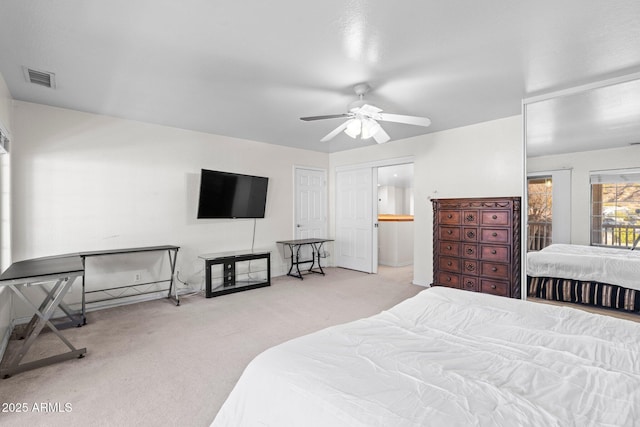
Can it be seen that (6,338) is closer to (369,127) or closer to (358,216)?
(369,127)

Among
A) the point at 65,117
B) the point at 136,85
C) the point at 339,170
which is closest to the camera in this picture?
the point at 136,85

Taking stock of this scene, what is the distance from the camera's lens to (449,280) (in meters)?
4.02

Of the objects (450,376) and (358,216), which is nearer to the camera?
(450,376)

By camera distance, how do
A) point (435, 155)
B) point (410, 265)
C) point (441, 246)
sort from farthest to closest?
point (410, 265)
point (435, 155)
point (441, 246)

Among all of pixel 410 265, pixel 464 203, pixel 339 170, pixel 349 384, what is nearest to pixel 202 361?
pixel 349 384

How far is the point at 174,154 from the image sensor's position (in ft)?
14.7

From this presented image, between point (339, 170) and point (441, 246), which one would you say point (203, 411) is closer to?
point (441, 246)

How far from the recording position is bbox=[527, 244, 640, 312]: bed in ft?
9.32

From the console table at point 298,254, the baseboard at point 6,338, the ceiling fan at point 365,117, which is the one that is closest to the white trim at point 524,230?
the ceiling fan at point 365,117

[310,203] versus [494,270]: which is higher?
[310,203]

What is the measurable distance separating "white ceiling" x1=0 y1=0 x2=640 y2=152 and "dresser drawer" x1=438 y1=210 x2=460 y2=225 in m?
1.32

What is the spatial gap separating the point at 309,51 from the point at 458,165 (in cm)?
309

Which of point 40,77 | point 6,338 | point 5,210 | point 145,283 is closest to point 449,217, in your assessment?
point 145,283

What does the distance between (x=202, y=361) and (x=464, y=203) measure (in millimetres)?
3430
